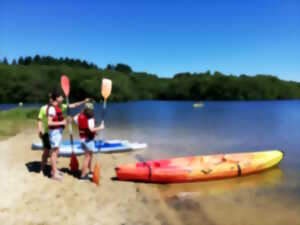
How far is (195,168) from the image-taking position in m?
7.11

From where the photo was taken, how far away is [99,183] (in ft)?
19.5

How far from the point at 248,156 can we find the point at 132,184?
4090mm

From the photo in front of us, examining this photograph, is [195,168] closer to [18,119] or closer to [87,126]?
[87,126]

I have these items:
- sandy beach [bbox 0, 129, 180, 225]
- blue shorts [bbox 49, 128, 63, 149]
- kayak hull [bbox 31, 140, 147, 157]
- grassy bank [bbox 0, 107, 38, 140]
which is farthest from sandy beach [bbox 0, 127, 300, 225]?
grassy bank [bbox 0, 107, 38, 140]

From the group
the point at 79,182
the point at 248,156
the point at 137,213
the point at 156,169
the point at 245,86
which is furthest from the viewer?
the point at 245,86

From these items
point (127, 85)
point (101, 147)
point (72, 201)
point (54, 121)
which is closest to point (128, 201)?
point (72, 201)

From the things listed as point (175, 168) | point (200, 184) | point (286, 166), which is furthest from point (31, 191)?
point (286, 166)

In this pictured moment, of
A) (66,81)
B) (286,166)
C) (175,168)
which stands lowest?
(286,166)

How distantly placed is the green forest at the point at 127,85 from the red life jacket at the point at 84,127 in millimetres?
61728

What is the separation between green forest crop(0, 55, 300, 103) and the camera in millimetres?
63219

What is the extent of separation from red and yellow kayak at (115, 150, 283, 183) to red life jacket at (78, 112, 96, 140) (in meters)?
1.40

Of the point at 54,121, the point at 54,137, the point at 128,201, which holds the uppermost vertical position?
the point at 54,121

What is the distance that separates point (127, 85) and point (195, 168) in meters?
77.8

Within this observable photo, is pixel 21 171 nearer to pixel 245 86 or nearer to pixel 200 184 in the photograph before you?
pixel 200 184
